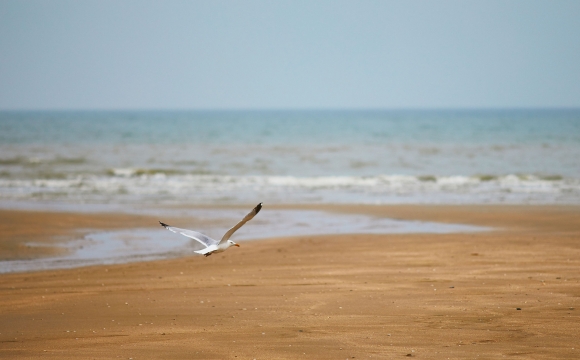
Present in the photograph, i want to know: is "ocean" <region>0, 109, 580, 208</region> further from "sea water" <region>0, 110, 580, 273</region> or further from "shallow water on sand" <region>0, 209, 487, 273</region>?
"shallow water on sand" <region>0, 209, 487, 273</region>

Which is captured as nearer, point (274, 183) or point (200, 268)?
point (200, 268)

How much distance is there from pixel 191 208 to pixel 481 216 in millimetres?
7044

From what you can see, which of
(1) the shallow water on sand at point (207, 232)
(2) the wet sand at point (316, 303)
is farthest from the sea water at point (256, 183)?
(2) the wet sand at point (316, 303)

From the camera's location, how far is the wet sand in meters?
5.71

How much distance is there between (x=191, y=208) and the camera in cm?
1595

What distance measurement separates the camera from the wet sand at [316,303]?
5711mm

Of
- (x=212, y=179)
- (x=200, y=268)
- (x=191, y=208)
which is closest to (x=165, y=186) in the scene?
(x=212, y=179)

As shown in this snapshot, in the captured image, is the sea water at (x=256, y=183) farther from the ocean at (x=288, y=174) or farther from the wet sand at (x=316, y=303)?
the wet sand at (x=316, y=303)

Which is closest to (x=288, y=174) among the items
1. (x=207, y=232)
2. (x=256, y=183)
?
(x=256, y=183)

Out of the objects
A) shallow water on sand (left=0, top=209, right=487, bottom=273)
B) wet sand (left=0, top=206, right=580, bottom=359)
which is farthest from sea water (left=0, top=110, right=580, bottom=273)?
wet sand (left=0, top=206, right=580, bottom=359)

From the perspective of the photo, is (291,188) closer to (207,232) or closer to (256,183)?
(256,183)

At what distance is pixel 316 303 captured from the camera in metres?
7.09

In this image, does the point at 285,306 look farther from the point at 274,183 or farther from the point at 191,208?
the point at 274,183

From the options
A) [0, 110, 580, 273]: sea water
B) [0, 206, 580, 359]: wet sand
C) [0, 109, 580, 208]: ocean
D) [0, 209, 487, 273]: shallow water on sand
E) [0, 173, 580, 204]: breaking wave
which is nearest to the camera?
[0, 206, 580, 359]: wet sand
